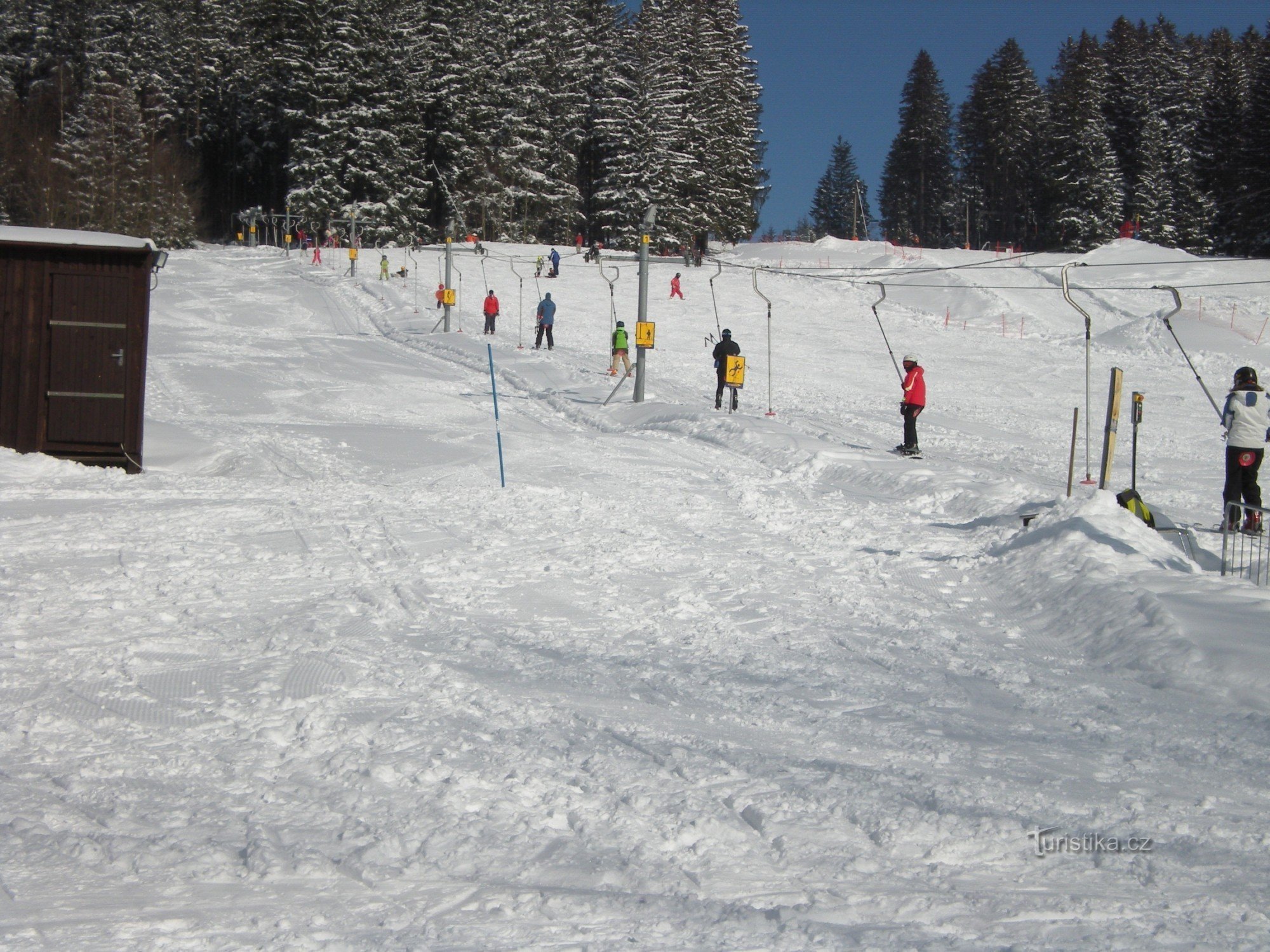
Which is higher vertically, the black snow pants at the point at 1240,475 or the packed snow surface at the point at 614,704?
the black snow pants at the point at 1240,475

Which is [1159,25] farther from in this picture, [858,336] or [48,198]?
[48,198]

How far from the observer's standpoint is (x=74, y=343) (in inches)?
470

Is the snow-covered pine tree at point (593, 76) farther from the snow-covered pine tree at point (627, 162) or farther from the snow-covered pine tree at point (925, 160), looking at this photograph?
the snow-covered pine tree at point (925, 160)

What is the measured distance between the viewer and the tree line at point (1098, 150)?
70.0 metres

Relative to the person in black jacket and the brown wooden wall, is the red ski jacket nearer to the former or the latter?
the person in black jacket

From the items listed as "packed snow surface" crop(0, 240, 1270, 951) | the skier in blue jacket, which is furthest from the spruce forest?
"packed snow surface" crop(0, 240, 1270, 951)

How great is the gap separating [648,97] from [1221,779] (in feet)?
215

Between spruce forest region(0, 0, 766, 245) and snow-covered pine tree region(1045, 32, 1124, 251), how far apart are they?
22223mm

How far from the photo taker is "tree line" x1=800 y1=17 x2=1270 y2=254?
70000mm

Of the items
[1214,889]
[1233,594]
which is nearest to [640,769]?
[1214,889]

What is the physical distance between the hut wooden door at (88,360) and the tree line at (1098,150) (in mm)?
66911

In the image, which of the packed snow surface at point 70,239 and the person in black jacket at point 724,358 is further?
the person in black jacket at point 724,358

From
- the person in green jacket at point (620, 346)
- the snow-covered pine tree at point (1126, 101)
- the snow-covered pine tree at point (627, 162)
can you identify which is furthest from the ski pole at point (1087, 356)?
the snow-covered pine tree at point (1126, 101)

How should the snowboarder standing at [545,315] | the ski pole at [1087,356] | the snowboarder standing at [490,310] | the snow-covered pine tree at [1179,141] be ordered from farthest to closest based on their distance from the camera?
the snow-covered pine tree at [1179,141], the snowboarder standing at [490,310], the snowboarder standing at [545,315], the ski pole at [1087,356]
